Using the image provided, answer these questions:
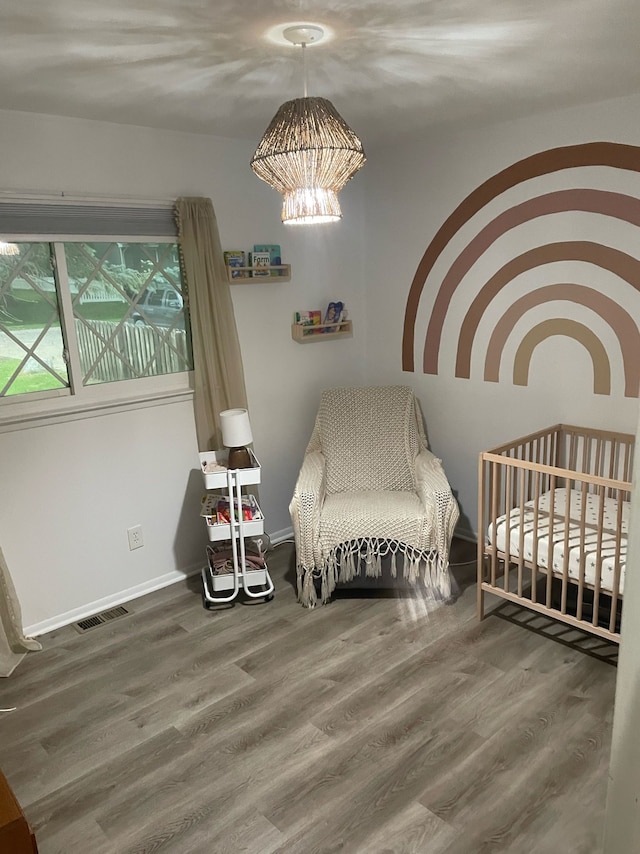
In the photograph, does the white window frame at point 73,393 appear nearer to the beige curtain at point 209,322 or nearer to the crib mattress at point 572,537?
the beige curtain at point 209,322

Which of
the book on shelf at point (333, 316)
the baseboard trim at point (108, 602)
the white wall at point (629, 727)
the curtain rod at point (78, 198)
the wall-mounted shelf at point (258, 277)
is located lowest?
the baseboard trim at point (108, 602)

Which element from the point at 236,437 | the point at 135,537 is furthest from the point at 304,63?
the point at 135,537

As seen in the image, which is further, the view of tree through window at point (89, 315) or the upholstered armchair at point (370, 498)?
the upholstered armchair at point (370, 498)

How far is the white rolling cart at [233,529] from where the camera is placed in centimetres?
321

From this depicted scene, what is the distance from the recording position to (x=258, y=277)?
3.59m

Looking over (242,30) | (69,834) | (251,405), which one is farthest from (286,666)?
(242,30)

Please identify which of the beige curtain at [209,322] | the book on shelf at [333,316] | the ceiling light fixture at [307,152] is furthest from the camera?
the book on shelf at [333,316]

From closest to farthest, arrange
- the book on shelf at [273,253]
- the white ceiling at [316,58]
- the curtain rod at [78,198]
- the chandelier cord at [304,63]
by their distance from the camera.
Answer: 1. the white ceiling at [316,58]
2. the chandelier cord at [304,63]
3. the curtain rod at [78,198]
4. the book on shelf at [273,253]

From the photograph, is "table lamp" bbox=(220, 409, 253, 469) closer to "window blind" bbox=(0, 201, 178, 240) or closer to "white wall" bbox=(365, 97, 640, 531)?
"window blind" bbox=(0, 201, 178, 240)

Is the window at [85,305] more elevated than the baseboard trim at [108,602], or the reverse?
the window at [85,305]

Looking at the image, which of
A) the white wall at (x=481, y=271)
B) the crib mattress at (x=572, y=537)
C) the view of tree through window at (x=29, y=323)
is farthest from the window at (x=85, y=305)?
the crib mattress at (x=572, y=537)

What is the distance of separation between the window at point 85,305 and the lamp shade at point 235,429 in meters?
0.47

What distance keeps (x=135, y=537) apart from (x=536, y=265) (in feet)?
8.18

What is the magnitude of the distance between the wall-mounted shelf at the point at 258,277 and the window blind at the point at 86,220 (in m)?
0.37
